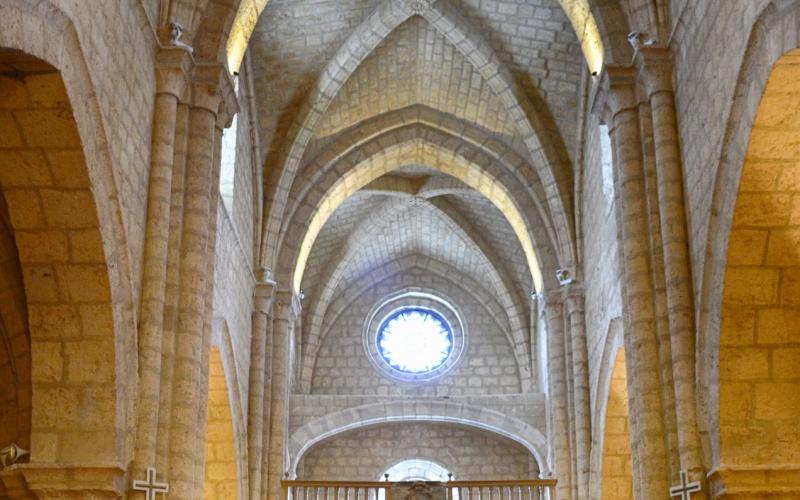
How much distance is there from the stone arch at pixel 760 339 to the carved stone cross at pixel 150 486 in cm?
432

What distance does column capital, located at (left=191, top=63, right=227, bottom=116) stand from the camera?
428 inches

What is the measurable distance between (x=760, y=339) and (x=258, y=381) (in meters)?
8.27

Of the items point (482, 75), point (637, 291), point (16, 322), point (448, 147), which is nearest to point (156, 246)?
point (16, 322)

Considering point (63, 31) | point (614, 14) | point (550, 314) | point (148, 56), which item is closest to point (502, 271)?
point (550, 314)

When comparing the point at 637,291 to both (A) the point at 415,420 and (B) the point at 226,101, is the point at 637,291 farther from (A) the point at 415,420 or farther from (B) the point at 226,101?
(A) the point at 415,420

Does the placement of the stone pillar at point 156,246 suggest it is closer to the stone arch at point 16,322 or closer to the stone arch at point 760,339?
the stone arch at point 16,322

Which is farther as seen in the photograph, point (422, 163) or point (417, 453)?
point (417, 453)

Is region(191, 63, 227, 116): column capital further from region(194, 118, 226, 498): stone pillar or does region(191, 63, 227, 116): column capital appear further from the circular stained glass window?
the circular stained glass window

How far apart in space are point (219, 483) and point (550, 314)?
17.6 ft

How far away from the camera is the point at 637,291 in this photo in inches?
403

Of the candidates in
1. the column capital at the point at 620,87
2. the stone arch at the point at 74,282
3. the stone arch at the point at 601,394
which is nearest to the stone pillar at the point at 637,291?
the column capital at the point at 620,87

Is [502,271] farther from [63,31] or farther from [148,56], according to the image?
[63,31]

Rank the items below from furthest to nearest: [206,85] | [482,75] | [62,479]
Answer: [482,75] → [206,85] → [62,479]

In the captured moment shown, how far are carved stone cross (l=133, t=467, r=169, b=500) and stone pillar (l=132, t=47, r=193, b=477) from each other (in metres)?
0.07
